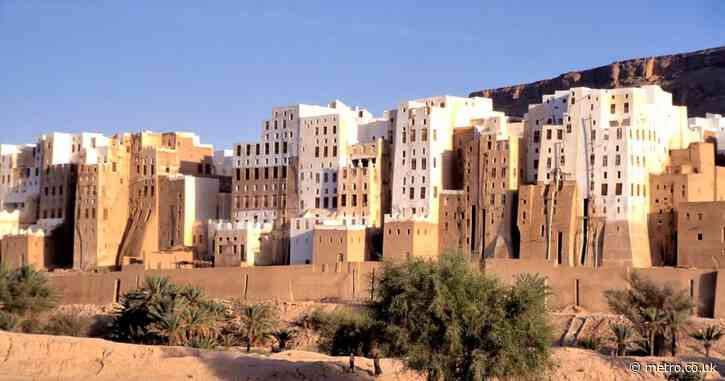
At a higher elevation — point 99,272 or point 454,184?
point 454,184

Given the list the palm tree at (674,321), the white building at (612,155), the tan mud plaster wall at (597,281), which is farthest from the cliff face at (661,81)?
the palm tree at (674,321)

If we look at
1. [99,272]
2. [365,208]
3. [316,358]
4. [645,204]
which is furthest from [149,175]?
[316,358]

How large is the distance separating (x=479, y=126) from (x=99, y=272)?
24.2 metres

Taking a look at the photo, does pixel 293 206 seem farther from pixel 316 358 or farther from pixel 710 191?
pixel 316 358

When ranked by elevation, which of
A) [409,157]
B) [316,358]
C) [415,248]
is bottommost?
[316,358]

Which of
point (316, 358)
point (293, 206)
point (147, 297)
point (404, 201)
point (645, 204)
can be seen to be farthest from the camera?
point (293, 206)

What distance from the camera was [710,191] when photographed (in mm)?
68312

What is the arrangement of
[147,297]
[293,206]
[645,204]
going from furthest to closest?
[293,206]
[645,204]
[147,297]

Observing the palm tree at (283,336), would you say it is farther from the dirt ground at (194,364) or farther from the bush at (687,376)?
the bush at (687,376)

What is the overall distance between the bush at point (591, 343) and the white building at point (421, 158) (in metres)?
15.5

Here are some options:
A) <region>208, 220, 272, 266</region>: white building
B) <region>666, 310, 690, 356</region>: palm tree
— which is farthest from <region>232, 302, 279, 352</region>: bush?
<region>666, 310, 690, 356</region>: palm tree

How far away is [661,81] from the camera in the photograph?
109 m

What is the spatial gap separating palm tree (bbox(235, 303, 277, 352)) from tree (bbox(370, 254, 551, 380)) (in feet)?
65.1

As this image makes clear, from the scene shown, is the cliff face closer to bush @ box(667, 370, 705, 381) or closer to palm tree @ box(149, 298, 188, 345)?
palm tree @ box(149, 298, 188, 345)
